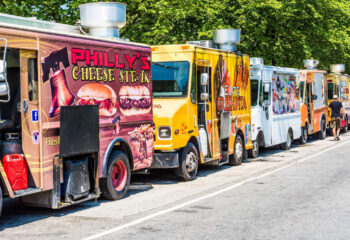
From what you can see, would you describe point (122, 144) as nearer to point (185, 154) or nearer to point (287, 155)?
point (185, 154)

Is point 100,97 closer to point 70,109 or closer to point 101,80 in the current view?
point 101,80

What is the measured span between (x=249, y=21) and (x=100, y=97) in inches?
692

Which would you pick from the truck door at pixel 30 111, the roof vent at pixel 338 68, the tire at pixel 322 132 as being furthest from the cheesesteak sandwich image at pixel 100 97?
the roof vent at pixel 338 68

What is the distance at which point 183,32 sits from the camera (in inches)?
933

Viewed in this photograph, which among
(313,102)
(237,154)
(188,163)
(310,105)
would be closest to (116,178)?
(188,163)

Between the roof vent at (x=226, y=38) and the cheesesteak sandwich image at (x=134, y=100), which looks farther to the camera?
the roof vent at (x=226, y=38)

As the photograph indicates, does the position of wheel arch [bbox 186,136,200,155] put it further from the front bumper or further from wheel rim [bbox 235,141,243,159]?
wheel rim [bbox 235,141,243,159]

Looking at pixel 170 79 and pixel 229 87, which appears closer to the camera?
pixel 170 79

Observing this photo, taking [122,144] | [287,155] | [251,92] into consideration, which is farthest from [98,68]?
[287,155]

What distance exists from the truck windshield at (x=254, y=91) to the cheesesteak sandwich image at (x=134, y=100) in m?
6.96

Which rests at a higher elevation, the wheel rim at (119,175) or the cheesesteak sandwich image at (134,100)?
the cheesesteak sandwich image at (134,100)

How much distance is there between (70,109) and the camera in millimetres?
8250

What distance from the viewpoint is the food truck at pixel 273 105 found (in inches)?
665

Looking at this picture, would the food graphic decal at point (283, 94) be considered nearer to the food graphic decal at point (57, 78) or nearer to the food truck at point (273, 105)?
the food truck at point (273, 105)
